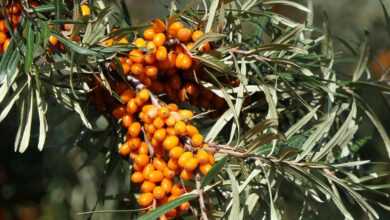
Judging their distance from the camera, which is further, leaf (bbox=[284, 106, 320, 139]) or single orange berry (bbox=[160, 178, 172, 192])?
leaf (bbox=[284, 106, 320, 139])

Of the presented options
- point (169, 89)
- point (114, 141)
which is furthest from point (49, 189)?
point (169, 89)

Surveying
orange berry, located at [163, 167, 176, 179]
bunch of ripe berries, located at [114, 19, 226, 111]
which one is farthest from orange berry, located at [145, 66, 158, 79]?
orange berry, located at [163, 167, 176, 179]

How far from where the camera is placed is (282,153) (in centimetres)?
75

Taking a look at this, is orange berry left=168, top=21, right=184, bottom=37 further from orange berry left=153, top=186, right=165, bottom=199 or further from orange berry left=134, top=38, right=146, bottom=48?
orange berry left=153, top=186, right=165, bottom=199

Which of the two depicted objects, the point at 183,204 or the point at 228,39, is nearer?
the point at 183,204

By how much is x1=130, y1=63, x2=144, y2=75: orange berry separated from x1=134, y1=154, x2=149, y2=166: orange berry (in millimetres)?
86

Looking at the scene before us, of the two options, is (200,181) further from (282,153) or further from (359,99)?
(359,99)

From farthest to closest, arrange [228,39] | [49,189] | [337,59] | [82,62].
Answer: [49,189] → [337,59] → [228,39] → [82,62]

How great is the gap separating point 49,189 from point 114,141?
14.9 inches

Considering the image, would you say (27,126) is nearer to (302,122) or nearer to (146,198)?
(146,198)

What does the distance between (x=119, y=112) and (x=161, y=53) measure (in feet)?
0.28

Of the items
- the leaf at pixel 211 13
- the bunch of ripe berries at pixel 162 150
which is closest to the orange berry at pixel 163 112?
the bunch of ripe berries at pixel 162 150

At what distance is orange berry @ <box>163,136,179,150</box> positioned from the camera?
2.35 ft

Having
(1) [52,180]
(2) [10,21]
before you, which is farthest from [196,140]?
(1) [52,180]
